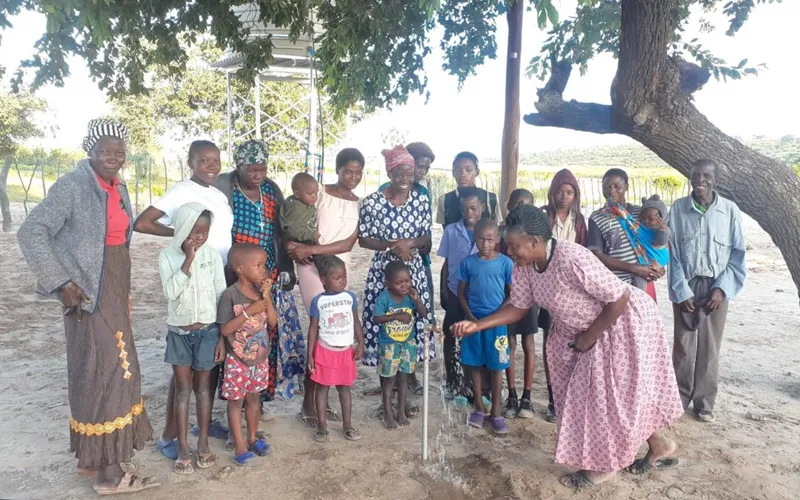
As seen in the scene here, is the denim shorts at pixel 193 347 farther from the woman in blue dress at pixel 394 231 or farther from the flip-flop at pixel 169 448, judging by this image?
the woman in blue dress at pixel 394 231

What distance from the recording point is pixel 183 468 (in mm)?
3225

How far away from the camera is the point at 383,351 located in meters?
3.84

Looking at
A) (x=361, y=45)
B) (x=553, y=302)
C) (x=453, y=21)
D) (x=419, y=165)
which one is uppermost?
(x=453, y=21)

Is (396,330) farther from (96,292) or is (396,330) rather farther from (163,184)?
(163,184)

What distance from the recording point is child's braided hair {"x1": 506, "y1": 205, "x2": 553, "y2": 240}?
9.58 ft

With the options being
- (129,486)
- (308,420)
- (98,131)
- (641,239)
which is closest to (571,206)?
(641,239)

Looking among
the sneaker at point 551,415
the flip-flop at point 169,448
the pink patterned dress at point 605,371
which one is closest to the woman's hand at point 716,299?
the pink patterned dress at point 605,371

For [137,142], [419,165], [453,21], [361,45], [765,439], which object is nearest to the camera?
[765,439]

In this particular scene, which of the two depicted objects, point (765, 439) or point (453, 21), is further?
point (453, 21)

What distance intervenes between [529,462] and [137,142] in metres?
24.3

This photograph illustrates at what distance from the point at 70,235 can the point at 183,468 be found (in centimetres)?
143

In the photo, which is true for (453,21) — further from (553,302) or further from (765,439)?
(765,439)

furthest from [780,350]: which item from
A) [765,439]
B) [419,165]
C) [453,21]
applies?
[453,21]

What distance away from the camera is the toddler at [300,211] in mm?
3743
